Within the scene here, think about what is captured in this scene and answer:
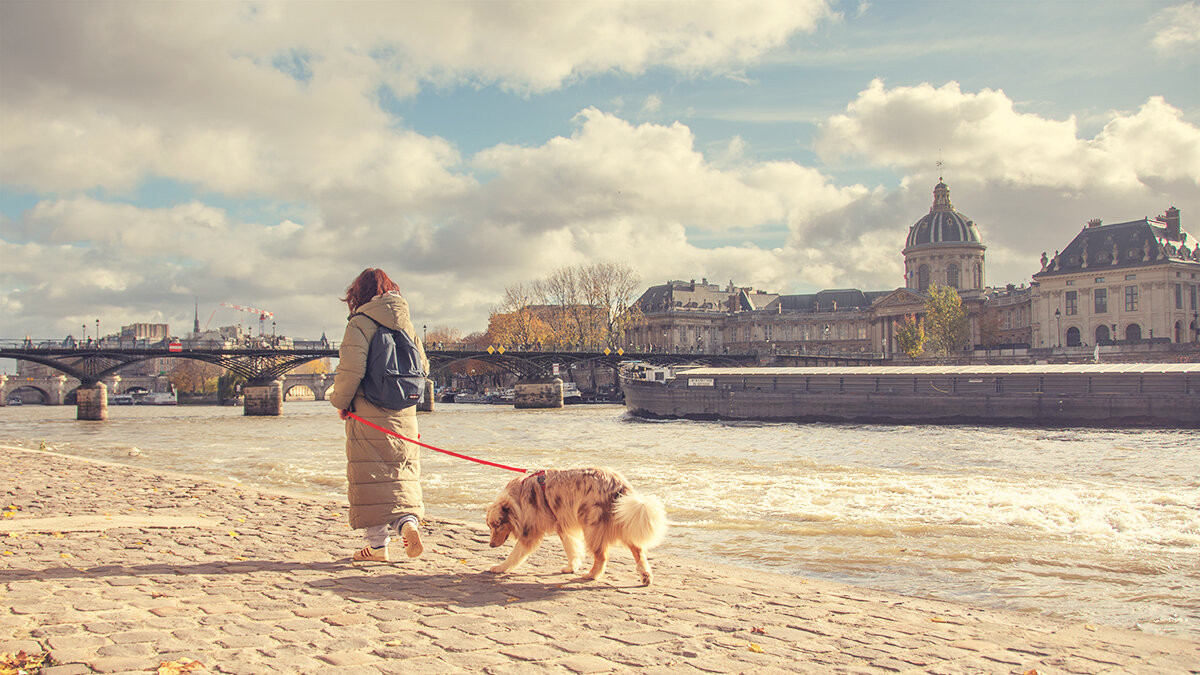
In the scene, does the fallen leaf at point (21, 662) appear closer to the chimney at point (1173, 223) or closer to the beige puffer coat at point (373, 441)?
the beige puffer coat at point (373, 441)

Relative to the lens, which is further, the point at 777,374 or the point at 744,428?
the point at 777,374

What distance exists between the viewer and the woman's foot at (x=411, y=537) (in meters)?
6.91

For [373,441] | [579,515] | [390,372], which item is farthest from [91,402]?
[579,515]

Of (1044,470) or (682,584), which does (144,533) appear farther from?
(1044,470)

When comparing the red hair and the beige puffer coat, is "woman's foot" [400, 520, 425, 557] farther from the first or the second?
the red hair

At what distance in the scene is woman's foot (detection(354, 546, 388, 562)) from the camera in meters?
7.06

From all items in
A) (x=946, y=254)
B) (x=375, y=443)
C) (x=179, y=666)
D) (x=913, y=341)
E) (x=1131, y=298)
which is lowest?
(x=179, y=666)

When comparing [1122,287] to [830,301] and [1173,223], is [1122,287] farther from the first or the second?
[830,301]

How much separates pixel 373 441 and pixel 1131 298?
320 feet

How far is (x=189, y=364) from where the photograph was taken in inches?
5787

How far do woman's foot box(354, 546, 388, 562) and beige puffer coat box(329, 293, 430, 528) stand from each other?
254mm

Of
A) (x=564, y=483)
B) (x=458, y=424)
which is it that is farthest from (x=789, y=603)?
(x=458, y=424)

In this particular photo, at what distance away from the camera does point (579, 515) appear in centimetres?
664

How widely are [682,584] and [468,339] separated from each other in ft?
468
